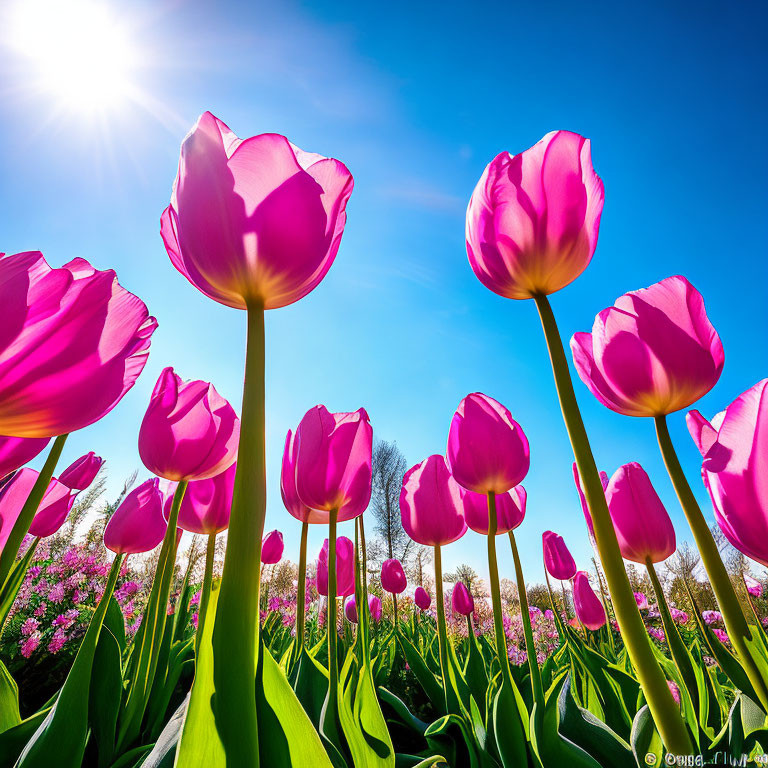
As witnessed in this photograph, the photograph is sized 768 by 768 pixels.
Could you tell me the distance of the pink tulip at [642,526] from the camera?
98 centimetres

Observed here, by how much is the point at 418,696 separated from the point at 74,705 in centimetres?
176

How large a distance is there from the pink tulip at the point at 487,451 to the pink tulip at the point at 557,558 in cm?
152

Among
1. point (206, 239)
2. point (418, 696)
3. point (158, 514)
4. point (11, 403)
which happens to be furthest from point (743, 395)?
point (418, 696)

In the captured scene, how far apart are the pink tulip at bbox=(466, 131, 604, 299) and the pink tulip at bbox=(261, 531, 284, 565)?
2.02 meters

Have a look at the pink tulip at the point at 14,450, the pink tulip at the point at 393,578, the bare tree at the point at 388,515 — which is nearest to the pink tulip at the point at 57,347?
the pink tulip at the point at 14,450

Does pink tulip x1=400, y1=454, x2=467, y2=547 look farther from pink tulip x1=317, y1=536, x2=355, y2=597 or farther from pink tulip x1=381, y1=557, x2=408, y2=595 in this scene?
pink tulip x1=381, y1=557, x2=408, y2=595

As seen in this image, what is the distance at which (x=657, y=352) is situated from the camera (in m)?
0.70

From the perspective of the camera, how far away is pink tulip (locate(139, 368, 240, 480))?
3.12 ft

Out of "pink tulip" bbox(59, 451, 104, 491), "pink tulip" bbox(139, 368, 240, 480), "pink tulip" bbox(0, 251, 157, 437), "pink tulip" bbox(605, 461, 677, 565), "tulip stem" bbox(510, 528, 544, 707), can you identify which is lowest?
"tulip stem" bbox(510, 528, 544, 707)

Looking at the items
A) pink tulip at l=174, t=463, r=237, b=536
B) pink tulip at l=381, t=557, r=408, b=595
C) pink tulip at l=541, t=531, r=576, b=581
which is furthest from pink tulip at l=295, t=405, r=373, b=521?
pink tulip at l=381, t=557, r=408, b=595

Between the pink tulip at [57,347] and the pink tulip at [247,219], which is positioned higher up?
the pink tulip at [247,219]

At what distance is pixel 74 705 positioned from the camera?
2.47 feet

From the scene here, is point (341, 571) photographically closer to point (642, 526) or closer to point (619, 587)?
point (642, 526)

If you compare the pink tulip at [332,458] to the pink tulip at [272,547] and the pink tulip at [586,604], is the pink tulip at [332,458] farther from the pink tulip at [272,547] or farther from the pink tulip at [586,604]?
the pink tulip at [586,604]
